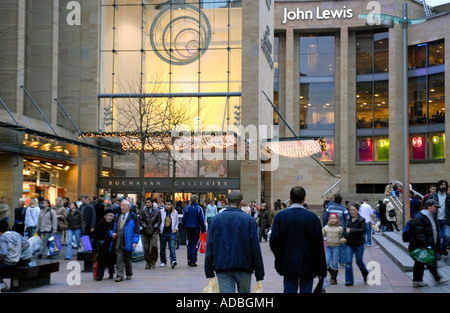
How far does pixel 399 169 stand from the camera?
5519 cm

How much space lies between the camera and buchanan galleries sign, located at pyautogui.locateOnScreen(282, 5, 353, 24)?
190 ft

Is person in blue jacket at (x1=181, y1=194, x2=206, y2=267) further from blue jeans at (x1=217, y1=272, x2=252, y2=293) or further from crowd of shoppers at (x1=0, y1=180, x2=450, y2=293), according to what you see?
blue jeans at (x1=217, y1=272, x2=252, y2=293)

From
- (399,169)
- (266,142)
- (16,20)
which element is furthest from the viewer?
(399,169)

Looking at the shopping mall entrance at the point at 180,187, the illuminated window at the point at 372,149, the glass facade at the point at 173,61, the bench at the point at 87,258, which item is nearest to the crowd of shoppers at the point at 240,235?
the bench at the point at 87,258

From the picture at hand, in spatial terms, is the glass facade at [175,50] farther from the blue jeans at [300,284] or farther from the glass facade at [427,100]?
the blue jeans at [300,284]

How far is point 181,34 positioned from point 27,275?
27330 millimetres

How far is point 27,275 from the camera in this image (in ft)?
40.0

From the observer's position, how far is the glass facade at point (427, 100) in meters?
54.8

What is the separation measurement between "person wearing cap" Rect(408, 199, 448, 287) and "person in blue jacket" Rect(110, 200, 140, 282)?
19.8 ft

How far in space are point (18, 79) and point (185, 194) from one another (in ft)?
40.0

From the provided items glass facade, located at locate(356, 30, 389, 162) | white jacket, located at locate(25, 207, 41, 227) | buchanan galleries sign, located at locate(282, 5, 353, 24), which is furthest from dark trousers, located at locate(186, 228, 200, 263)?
buchanan galleries sign, located at locate(282, 5, 353, 24)

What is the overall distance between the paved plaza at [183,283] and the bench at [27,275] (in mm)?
166

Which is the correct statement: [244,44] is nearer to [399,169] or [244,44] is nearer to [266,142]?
[266,142]
